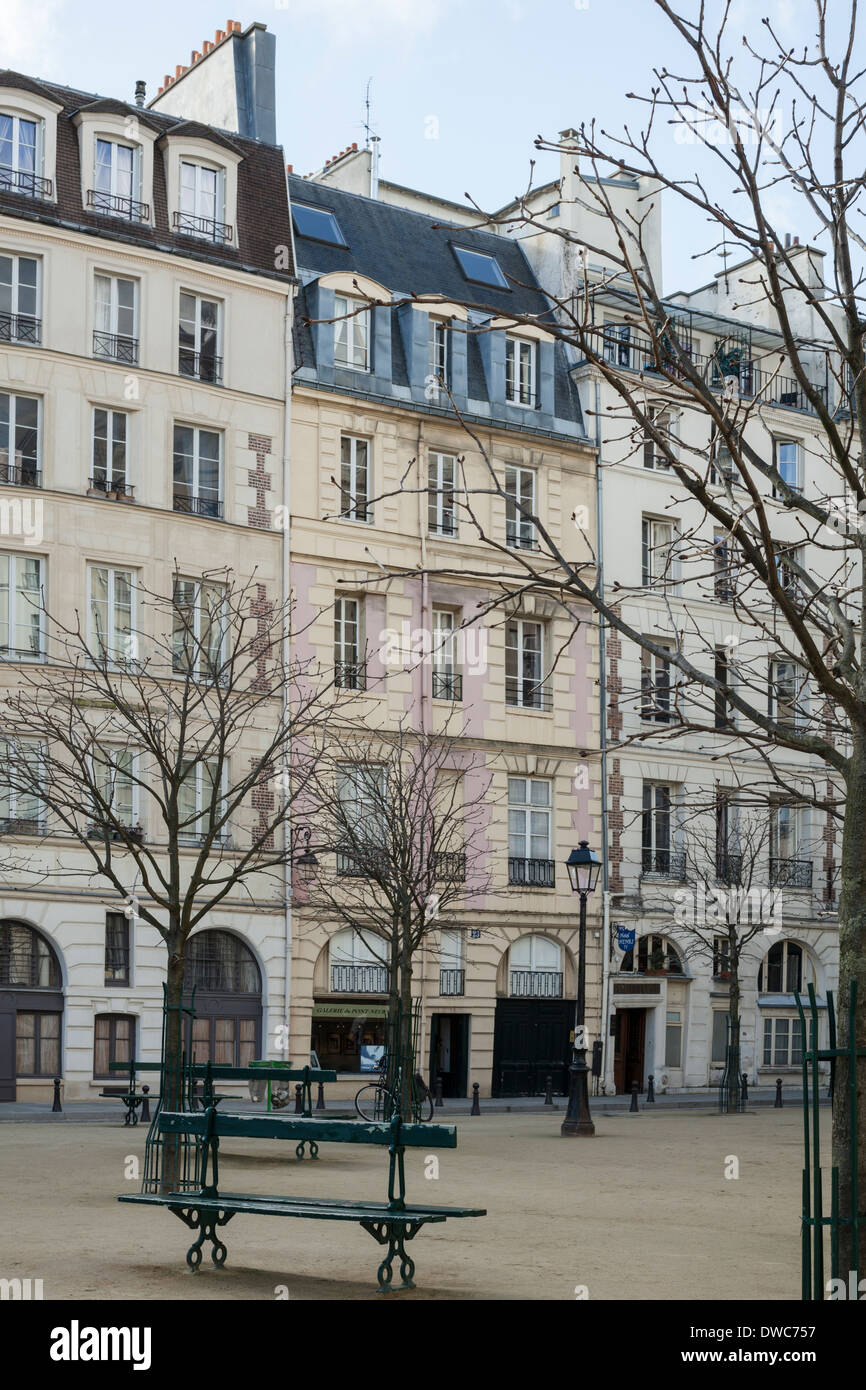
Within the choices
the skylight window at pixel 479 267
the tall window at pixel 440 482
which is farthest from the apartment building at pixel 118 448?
the skylight window at pixel 479 267

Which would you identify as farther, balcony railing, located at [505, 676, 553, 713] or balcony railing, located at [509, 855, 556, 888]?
balcony railing, located at [505, 676, 553, 713]

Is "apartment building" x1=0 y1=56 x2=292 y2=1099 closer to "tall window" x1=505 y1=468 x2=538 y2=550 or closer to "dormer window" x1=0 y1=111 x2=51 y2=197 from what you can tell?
"dormer window" x1=0 y1=111 x2=51 y2=197

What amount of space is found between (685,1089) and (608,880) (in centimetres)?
515

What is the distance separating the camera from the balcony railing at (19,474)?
32.5 metres

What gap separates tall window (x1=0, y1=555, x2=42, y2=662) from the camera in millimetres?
31969

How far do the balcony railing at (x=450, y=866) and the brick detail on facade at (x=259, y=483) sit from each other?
747 cm

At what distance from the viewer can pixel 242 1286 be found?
999 centimetres

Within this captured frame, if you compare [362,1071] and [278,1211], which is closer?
[278,1211]

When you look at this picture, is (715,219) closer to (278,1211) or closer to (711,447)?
(711,447)

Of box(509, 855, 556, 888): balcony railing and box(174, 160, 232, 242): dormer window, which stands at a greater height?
box(174, 160, 232, 242): dormer window

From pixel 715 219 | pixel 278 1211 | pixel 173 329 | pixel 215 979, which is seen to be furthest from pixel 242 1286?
pixel 173 329

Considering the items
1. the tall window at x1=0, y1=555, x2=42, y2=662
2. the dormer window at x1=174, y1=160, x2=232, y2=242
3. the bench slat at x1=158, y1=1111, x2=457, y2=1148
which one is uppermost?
the dormer window at x1=174, y1=160, x2=232, y2=242

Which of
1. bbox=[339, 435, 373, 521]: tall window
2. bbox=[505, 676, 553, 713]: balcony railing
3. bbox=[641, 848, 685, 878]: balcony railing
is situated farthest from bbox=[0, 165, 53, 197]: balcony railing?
bbox=[641, 848, 685, 878]: balcony railing

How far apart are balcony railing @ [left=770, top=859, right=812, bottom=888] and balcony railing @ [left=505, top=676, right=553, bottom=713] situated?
276 inches
